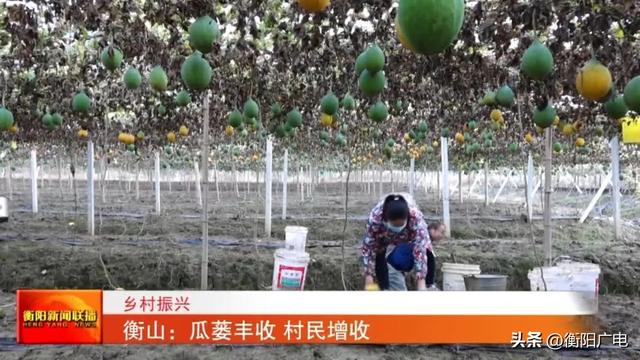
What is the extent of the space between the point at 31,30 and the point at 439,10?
307 cm

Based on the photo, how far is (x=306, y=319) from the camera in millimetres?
4328

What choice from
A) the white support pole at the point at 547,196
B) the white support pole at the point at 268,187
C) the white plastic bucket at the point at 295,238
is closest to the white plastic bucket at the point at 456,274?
the white support pole at the point at 547,196

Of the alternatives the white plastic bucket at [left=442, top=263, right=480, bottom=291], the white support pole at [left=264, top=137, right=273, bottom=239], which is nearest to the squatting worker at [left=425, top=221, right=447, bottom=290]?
the white plastic bucket at [left=442, top=263, right=480, bottom=291]

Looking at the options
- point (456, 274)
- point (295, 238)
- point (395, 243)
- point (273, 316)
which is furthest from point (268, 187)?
point (273, 316)

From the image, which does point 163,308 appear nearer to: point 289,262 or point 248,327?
point 248,327

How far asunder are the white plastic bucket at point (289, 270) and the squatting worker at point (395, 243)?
0.82m

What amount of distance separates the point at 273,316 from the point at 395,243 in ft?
3.49

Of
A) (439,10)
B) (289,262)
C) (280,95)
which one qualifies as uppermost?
(280,95)

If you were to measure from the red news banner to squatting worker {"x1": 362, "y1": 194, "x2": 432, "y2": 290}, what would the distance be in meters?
0.24

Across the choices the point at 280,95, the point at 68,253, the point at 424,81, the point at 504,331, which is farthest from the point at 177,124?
the point at 504,331

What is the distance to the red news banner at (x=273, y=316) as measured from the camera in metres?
4.28

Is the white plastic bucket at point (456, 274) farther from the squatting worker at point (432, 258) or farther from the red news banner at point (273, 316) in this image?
the red news banner at point (273, 316)

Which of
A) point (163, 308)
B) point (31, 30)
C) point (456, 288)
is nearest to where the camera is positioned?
point (31, 30)

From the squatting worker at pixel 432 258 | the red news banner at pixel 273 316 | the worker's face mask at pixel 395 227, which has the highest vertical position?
the worker's face mask at pixel 395 227
